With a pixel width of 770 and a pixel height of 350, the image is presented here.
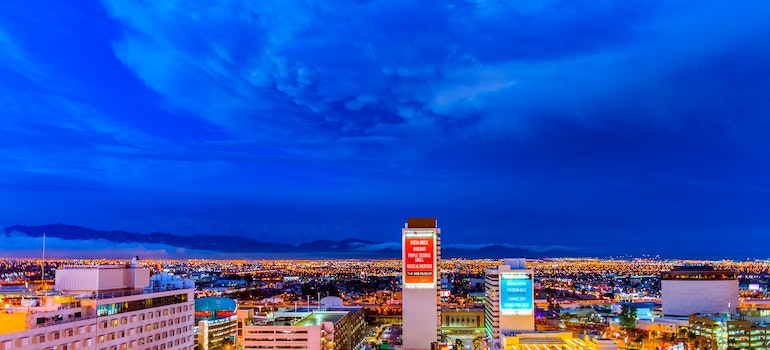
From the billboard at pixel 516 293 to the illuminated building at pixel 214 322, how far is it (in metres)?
34.4

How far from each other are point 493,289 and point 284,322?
29.6 m

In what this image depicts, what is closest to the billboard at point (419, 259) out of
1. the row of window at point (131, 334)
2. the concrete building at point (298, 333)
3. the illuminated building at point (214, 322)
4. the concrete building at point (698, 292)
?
the concrete building at point (298, 333)

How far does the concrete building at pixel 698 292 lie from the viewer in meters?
108

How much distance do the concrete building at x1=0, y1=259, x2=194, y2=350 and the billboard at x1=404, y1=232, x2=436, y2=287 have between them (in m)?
39.1

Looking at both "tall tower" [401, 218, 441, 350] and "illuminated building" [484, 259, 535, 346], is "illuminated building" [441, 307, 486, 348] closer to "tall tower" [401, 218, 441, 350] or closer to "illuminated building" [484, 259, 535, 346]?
"illuminated building" [484, 259, 535, 346]

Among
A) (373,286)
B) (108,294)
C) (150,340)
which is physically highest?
(108,294)

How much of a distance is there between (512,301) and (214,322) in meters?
36.9

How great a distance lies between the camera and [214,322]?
80.8 metres

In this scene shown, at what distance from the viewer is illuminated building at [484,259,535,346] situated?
8306cm

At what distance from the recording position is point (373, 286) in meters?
200

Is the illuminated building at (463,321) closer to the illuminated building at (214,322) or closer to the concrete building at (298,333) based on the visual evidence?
the concrete building at (298,333)

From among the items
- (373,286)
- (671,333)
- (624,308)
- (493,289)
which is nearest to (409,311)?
(493,289)

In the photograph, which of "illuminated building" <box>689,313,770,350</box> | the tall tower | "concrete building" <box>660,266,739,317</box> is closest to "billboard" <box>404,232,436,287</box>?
the tall tower

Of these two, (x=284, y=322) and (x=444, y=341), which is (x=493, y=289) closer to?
(x=444, y=341)
